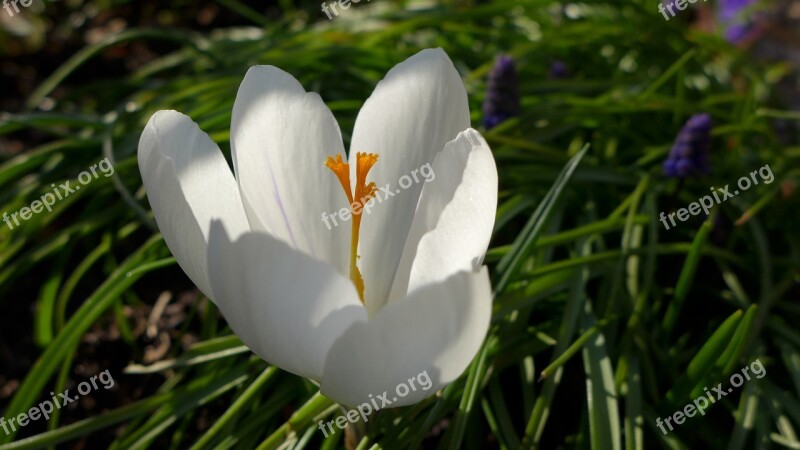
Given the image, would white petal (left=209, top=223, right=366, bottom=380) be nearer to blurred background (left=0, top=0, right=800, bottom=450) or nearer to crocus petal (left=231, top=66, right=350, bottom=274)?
crocus petal (left=231, top=66, right=350, bottom=274)

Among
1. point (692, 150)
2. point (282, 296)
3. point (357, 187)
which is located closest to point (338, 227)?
point (357, 187)

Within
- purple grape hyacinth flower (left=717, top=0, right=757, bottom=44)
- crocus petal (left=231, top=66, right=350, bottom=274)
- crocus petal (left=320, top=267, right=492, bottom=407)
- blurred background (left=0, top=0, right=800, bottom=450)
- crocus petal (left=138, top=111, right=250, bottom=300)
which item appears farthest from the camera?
purple grape hyacinth flower (left=717, top=0, right=757, bottom=44)

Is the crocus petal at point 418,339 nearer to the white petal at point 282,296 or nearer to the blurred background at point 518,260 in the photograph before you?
the white petal at point 282,296

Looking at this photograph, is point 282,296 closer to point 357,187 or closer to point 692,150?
point 357,187

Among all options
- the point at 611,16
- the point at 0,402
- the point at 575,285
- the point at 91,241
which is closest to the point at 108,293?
the point at 0,402

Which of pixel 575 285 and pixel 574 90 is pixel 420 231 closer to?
pixel 575 285

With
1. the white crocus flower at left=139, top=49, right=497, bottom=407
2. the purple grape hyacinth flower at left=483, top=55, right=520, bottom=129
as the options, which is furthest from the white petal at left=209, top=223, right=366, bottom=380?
the purple grape hyacinth flower at left=483, top=55, right=520, bottom=129

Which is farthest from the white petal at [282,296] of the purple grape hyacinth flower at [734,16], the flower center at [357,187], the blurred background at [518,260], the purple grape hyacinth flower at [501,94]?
the purple grape hyacinth flower at [734,16]
